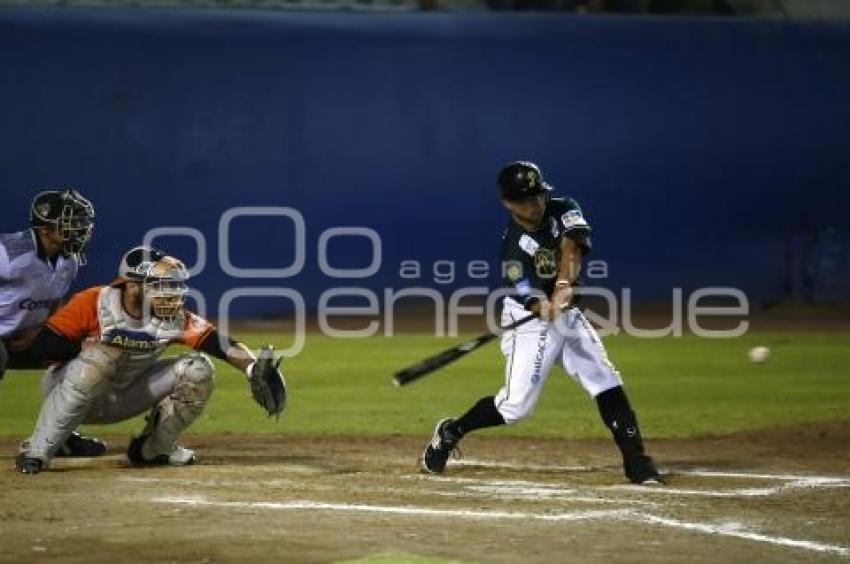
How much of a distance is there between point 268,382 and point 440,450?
109cm

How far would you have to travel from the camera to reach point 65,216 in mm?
9562

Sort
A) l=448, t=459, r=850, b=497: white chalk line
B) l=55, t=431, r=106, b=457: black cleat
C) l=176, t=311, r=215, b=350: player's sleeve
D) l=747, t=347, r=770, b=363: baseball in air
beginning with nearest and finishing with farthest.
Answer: l=448, t=459, r=850, b=497: white chalk line < l=176, t=311, r=215, b=350: player's sleeve < l=55, t=431, r=106, b=457: black cleat < l=747, t=347, r=770, b=363: baseball in air

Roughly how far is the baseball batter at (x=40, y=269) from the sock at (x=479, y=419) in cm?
242

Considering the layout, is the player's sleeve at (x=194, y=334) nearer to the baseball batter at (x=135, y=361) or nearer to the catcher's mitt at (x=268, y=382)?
the baseball batter at (x=135, y=361)

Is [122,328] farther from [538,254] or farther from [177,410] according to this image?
[538,254]

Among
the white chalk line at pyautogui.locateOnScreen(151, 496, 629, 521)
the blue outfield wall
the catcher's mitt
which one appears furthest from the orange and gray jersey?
the blue outfield wall

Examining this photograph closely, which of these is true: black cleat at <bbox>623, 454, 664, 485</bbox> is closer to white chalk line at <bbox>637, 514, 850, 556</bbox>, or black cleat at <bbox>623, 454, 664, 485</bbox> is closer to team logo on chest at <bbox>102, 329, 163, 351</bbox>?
white chalk line at <bbox>637, 514, 850, 556</bbox>

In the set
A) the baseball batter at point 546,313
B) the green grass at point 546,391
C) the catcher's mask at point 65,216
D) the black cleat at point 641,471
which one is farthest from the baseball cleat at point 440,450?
the catcher's mask at point 65,216

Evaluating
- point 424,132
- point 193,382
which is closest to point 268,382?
point 193,382

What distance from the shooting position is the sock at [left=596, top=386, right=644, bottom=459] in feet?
29.2

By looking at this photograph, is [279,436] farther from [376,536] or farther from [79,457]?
[376,536]

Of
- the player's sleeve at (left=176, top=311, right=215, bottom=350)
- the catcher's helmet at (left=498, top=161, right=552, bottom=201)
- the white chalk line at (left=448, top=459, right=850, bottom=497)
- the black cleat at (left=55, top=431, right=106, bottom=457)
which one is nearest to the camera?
the white chalk line at (left=448, top=459, right=850, bottom=497)

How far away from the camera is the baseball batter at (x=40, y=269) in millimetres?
9602

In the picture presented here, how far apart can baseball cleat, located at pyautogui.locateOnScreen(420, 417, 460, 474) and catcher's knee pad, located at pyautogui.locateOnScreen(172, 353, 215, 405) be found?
134 cm
